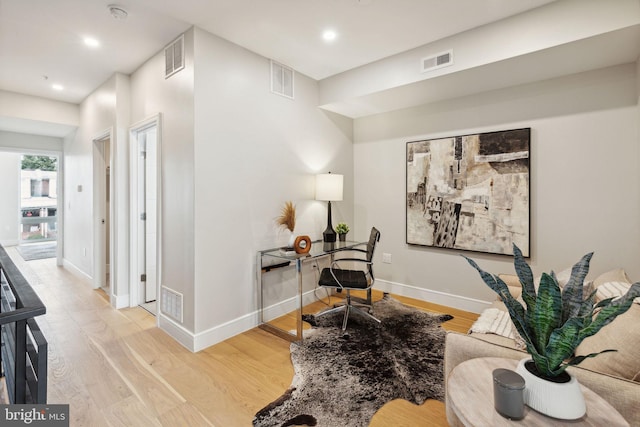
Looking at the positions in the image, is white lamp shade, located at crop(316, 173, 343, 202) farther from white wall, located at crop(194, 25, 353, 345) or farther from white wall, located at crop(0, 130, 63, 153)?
white wall, located at crop(0, 130, 63, 153)

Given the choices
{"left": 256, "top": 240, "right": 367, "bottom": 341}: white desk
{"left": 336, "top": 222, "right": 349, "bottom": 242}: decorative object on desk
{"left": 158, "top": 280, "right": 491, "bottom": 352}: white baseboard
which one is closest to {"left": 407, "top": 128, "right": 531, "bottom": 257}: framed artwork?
{"left": 158, "top": 280, "right": 491, "bottom": 352}: white baseboard

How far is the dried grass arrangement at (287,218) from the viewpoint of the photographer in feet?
11.0

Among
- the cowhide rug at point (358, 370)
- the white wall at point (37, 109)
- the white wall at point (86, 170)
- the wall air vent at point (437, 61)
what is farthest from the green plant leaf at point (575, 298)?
the white wall at point (37, 109)

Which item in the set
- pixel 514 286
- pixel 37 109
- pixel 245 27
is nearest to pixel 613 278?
pixel 514 286

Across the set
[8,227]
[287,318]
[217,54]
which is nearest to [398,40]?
[217,54]

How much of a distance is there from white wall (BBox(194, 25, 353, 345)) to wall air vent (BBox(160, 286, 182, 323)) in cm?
28

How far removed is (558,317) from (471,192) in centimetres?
253

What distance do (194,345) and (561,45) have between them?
3733 millimetres

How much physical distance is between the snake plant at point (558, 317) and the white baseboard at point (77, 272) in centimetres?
528

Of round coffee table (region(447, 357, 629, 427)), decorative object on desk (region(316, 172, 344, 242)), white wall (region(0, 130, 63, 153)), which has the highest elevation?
white wall (region(0, 130, 63, 153))

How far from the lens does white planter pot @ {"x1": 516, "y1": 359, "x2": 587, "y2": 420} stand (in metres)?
1.00

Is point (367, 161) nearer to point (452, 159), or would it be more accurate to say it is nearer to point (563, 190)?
point (452, 159)

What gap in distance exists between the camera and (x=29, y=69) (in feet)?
11.4

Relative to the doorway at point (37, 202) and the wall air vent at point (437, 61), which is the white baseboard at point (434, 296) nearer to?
the wall air vent at point (437, 61)
